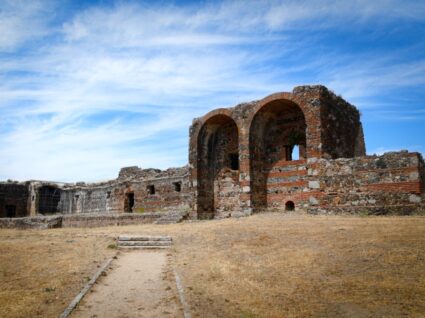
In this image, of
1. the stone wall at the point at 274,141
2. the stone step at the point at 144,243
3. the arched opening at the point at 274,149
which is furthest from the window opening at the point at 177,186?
the stone step at the point at 144,243

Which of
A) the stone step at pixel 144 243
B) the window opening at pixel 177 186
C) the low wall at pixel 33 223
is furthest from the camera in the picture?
the window opening at pixel 177 186

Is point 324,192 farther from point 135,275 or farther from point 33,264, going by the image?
point 33,264

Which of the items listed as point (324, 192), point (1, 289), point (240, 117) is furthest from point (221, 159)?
point (1, 289)

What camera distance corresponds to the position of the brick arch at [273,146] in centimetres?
1997

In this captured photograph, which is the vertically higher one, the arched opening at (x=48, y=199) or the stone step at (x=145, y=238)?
the arched opening at (x=48, y=199)

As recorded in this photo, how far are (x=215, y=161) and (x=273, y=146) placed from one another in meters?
4.11

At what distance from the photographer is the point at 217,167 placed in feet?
76.9

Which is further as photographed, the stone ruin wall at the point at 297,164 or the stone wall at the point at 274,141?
the stone wall at the point at 274,141

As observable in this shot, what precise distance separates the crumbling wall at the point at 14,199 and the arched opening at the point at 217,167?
26.8 m

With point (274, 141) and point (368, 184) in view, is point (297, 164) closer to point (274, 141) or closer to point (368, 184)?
point (274, 141)

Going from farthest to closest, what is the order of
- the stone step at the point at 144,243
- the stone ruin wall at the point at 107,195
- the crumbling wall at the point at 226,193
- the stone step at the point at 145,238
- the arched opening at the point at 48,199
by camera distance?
the arched opening at the point at 48,199, the stone ruin wall at the point at 107,195, the crumbling wall at the point at 226,193, the stone step at the point at 145,238, the stone step at the point at 144,243

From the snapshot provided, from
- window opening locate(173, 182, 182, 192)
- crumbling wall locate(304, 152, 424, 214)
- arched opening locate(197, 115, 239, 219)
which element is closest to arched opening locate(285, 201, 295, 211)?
crumbling wall locate(304, 152, 424, 214)

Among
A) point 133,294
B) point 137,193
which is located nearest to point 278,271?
point 133,294

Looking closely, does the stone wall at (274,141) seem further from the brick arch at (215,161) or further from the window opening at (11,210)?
the window opening at (11,210)
